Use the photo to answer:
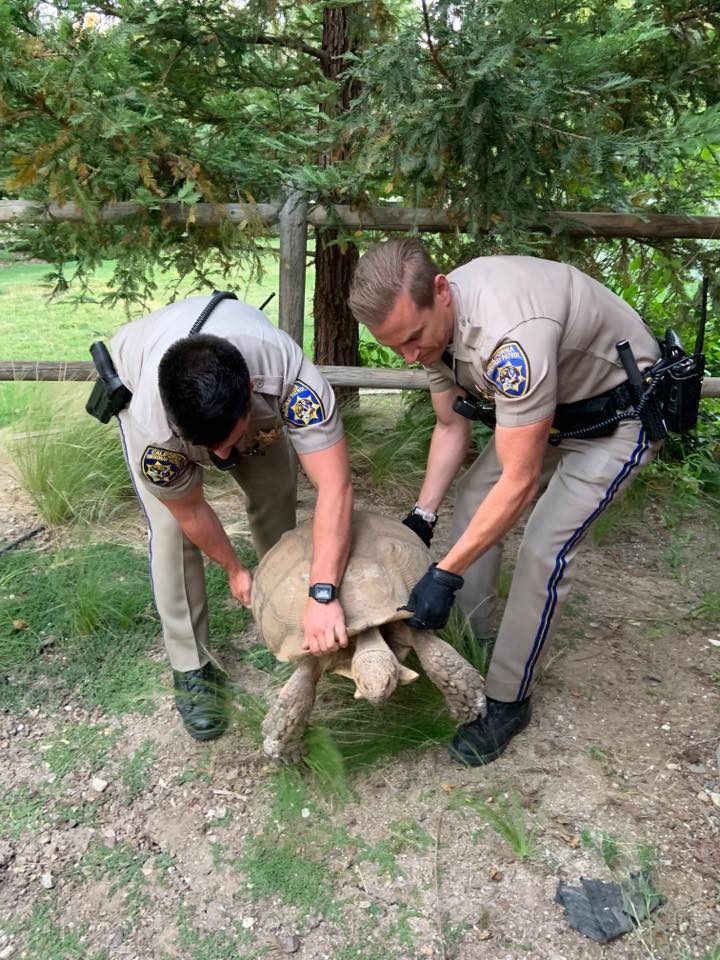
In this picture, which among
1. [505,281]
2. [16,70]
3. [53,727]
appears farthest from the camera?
[16,70]

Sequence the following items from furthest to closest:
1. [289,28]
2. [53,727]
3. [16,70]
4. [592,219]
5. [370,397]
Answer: [370,397], [289,28], [592,219], [16,70], [53,727]

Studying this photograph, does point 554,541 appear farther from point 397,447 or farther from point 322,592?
point 397,447

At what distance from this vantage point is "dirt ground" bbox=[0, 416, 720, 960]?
241cm

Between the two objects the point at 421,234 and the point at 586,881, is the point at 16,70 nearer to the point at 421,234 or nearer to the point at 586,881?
the point at 421,234

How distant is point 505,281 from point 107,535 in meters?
2.83

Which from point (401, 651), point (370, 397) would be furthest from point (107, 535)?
point (370, 397)

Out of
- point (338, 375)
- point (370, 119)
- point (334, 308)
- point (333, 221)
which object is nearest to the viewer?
point (370, 119)

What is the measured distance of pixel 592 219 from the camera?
4.27 m

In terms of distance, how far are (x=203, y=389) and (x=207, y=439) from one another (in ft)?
0.52

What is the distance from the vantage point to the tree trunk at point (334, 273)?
15.2 ft

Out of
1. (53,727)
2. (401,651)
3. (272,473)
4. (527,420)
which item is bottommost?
(53,727)

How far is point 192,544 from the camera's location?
10.2ft

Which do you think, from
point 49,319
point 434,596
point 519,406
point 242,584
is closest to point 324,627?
point 434,596

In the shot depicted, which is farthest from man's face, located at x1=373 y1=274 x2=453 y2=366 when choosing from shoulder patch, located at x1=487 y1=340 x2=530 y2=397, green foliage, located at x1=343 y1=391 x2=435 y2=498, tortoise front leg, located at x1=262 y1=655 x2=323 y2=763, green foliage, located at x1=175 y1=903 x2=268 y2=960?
green foliage, located at x1=343 y1=391 x2=435 y2=498
